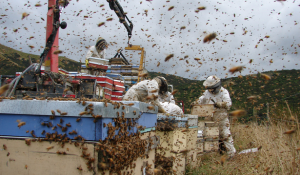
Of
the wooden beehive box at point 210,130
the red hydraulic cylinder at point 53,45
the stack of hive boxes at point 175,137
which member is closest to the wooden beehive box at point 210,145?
the wooden beehive box at point 210,130

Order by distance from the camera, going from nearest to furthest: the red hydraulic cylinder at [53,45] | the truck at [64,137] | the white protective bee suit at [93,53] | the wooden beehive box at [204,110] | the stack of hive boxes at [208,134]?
the truck at [64,137] → the red hydraulic cylinder at [53,45] → the stack of hive boxes at [208,134] → the wooden beehive box at [204,110] → the white protective bee suit at [93,53]

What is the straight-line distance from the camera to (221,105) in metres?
7.80

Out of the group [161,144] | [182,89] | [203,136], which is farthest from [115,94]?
[182,89]

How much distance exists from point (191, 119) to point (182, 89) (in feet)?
92.7

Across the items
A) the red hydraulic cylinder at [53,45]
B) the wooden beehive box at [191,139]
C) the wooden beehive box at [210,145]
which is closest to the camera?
the wooden beehive box at [191,139]

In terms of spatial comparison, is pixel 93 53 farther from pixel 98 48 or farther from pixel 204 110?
pixel 204 110

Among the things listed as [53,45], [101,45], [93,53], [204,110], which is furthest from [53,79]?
[204,110]

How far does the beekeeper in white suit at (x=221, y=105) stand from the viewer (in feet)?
25.9

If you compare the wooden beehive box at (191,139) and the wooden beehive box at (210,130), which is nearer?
the wooden beehive box at (191,139)

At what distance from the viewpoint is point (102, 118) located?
6.36ft

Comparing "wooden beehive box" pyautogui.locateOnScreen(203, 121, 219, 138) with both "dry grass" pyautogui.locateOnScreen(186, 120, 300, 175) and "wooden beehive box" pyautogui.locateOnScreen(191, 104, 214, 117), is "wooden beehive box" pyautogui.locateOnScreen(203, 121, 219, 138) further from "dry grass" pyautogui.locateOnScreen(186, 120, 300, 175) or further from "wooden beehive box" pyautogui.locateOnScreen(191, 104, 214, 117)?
"dry grass" pyautogui.locateOnScreen(186, 120, 300, 175)

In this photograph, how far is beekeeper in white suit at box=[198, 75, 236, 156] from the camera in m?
7.89

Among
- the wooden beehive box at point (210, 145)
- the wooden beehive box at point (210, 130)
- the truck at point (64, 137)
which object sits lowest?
the wooden beehive box at point (210, 145)

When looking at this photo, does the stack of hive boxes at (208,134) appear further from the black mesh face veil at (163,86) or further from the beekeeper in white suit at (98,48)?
the beekeeper in white suit at (98,48)
